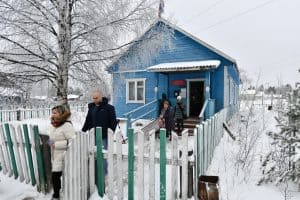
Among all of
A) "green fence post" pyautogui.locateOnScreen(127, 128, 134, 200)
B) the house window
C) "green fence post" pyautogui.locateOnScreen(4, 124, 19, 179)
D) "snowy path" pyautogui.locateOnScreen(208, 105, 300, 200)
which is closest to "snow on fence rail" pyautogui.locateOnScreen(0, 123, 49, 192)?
"green fence post" pyautogui.locateOnScreen(4, 124, 19, 179)

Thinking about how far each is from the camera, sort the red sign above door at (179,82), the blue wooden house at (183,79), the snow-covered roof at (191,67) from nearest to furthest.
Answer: the snow-covered roof at (191,67)
the blue wooden house at (183,79)
the red sign above door at (179,82)

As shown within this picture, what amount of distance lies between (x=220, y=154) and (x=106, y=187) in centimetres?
384

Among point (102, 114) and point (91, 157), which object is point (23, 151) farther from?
point (102, 114)

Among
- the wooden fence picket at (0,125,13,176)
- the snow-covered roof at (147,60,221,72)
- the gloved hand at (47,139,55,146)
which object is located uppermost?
the snow-covered roof at (147,60,221,72)

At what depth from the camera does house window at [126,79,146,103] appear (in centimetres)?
1609

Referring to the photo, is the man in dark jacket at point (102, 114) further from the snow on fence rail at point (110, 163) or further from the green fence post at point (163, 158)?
the green fence post at point (163, 158)

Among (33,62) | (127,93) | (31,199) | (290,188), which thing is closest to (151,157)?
(31,199)

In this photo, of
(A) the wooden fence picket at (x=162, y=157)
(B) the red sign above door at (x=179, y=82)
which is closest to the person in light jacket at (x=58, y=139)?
(A) the wooden fence picket at (x=162, y=157)

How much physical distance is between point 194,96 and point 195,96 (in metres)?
0.06

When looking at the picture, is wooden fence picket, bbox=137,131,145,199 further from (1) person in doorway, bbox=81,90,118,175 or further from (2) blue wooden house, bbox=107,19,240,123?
(2) blue wooden house, bbox=107,19,240,123

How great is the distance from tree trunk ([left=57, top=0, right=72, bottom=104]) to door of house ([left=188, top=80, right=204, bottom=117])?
29.6 feet

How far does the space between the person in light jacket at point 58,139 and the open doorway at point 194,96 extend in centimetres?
1117

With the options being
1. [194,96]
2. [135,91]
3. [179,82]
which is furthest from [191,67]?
[135,91]

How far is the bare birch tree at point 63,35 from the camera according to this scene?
6.53 meters
